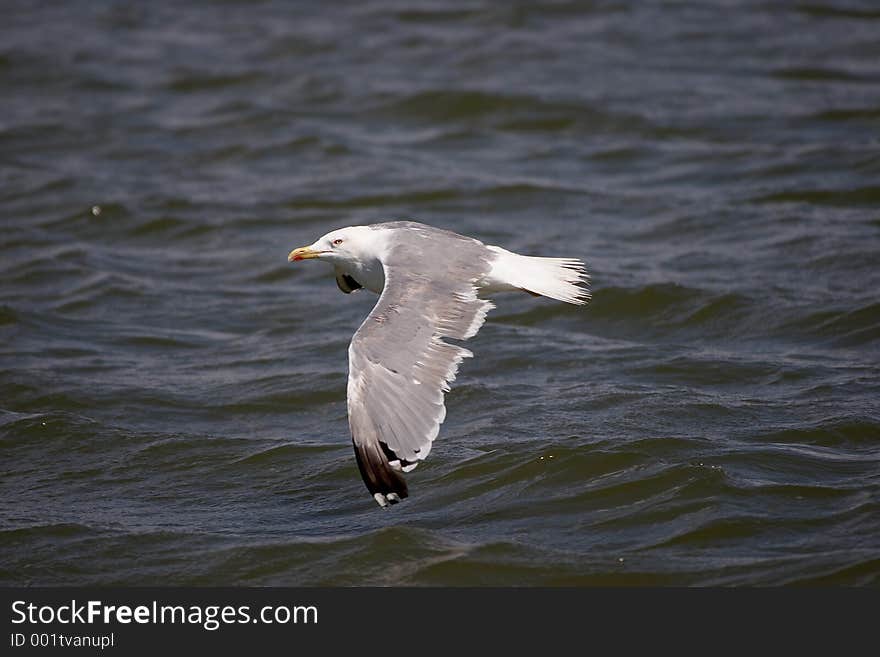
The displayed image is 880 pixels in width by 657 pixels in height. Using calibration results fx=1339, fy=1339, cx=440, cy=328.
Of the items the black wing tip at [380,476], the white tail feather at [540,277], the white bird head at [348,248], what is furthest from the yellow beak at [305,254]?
the black wing tip at [380,476]

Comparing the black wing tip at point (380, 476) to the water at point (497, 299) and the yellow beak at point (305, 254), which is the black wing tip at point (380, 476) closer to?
the water at point (497, 299)

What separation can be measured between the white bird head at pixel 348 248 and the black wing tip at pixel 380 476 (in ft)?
5.40

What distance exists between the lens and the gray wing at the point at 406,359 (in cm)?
586

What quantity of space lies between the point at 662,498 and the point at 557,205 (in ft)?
18.1

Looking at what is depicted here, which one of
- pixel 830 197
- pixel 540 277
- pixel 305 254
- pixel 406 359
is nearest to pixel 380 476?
pixel 406 359

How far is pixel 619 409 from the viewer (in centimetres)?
770

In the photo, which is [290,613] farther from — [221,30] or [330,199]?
[221,30]

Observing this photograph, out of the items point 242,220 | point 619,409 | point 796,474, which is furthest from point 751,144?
point 796,474

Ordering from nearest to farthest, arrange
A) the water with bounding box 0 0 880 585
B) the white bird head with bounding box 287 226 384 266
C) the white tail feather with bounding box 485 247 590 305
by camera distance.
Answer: the water with bounding box 0 0 880 585
the white tail feather with bounding box 485 247 590 305
the white bird head with bounding box 287 226 384 266

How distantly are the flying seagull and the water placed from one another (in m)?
0.63

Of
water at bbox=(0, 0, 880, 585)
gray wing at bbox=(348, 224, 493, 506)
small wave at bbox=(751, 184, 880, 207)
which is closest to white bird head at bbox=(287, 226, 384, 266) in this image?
gray wing at bbox=(348, 224, 493, 506)

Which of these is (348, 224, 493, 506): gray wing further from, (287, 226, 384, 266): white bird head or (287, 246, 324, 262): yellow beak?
(287, 246, 324, 262): yellow beak

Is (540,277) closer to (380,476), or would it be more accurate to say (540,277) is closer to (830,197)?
(380,476)

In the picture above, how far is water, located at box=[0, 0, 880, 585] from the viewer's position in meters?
6.43
